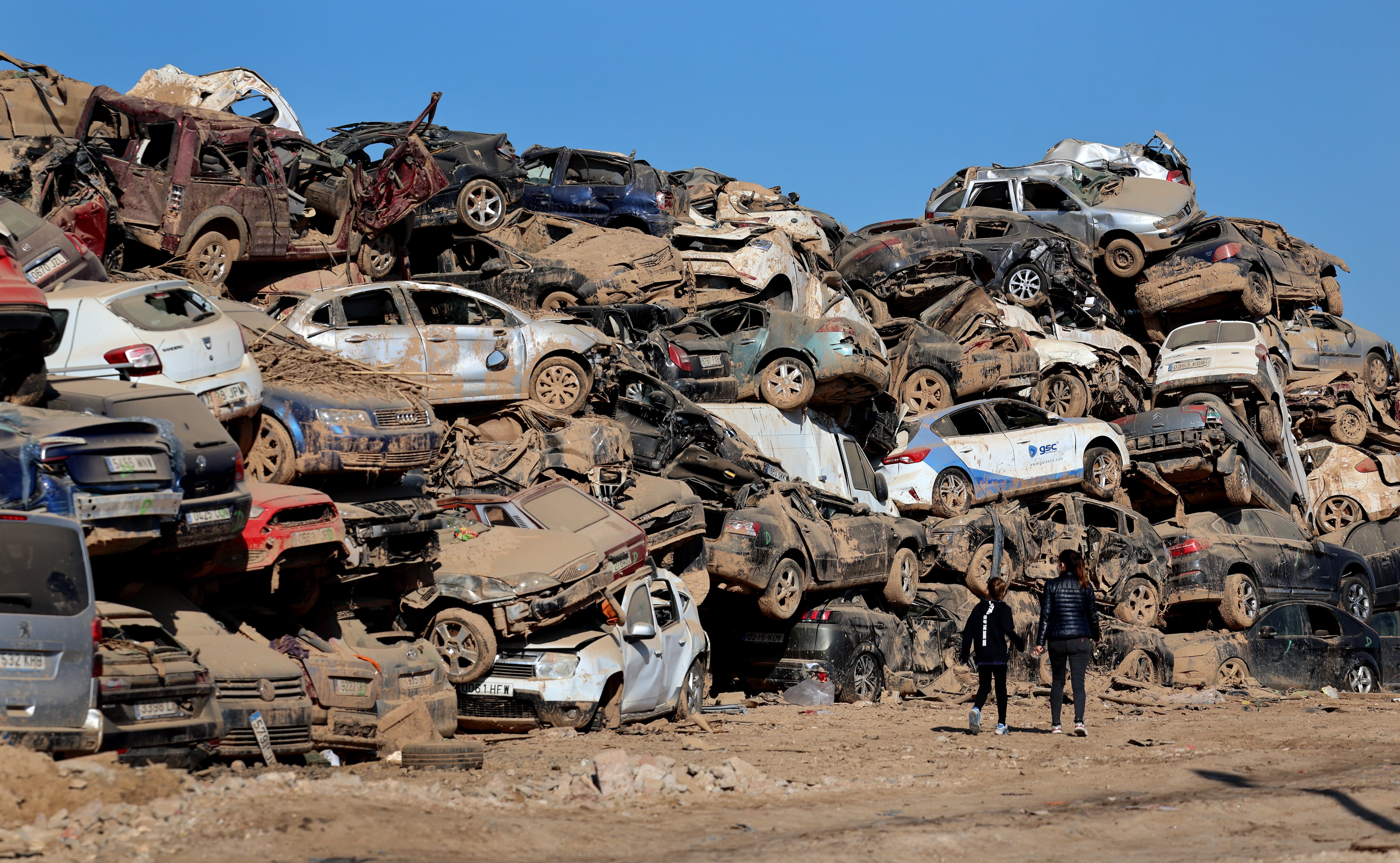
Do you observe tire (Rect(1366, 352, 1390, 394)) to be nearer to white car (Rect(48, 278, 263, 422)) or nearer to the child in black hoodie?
the child in black hoodie

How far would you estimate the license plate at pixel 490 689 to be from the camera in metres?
11.6

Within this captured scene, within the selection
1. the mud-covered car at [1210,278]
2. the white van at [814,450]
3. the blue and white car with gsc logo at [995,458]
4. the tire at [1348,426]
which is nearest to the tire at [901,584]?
the white van at [814,450]

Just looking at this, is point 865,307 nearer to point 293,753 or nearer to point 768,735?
point 768,735

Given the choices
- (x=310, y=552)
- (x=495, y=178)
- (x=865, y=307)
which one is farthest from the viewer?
(x=865, y=307)

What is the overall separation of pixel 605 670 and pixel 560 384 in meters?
5.22

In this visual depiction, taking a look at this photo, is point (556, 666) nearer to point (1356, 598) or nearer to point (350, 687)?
point (350, 687)

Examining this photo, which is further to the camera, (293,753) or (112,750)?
(293,753)

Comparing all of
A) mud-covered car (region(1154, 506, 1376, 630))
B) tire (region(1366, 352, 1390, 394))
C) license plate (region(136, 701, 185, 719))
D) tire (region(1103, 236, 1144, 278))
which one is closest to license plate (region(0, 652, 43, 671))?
license plate (region(136, 701, 185, 719))

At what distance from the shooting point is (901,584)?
17.3 meters

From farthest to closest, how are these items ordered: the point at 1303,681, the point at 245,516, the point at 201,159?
the point at 1303,681, the point at 201,159, the point at 245,516

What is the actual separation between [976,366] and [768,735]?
11.2 meters

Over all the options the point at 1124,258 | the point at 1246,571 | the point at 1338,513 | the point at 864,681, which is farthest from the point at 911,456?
the point at 1338,513

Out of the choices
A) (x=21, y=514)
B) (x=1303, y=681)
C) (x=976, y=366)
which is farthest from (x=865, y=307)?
(x=21, y=514)

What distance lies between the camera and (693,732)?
12.8 metres
